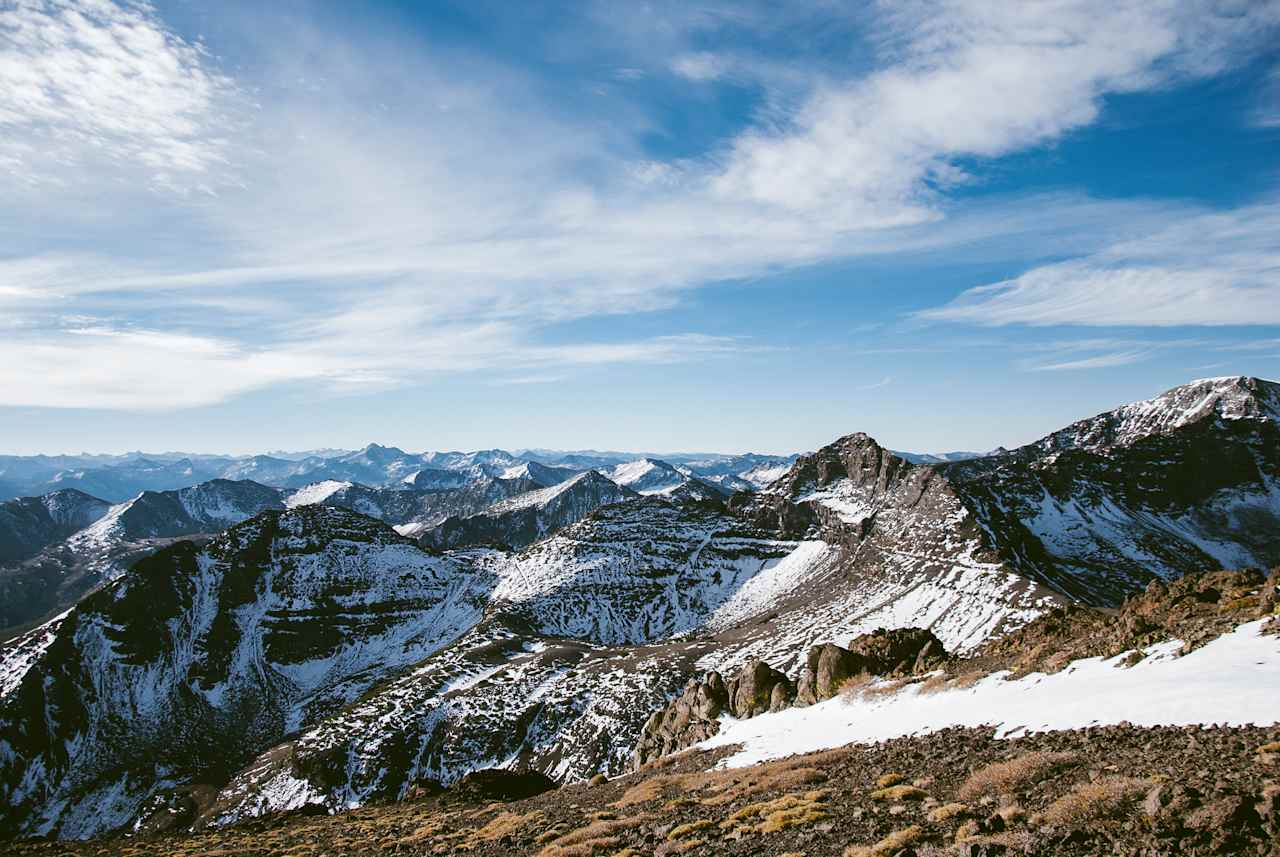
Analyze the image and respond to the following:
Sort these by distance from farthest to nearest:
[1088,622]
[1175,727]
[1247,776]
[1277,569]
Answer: [1088,622] → [1277,569] → [1175,727] → [1247,776]

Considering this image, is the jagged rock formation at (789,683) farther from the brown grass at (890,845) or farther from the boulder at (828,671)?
the brown grass at (890,845)

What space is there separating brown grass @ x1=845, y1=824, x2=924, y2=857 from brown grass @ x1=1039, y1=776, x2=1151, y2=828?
2.77m

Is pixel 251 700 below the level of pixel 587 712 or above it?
below

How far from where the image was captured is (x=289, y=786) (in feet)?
396

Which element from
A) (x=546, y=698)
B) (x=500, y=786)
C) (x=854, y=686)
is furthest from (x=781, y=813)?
(x=546, y=698)

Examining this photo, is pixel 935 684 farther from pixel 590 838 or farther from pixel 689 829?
pixel 590 838

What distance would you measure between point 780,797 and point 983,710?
1117 cm

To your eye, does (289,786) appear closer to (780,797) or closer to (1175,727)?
(780,797)

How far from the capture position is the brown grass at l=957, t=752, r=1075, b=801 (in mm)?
17078

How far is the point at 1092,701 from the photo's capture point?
22766 mm

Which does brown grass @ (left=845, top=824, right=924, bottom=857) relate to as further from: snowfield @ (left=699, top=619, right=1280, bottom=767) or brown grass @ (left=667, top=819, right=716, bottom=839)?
snowfield @ (left=699, top=619, right=1280, bottom=767)

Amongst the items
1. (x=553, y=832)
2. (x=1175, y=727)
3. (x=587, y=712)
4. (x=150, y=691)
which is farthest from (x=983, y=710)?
(x=150, y=691)

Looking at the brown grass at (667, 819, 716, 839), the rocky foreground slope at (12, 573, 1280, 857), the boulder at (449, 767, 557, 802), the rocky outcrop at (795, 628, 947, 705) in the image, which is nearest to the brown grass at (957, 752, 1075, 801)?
the rocky foreground slope at (12, 573, 1280, 857)

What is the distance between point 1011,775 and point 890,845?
5.13m
